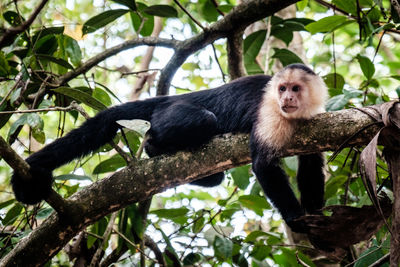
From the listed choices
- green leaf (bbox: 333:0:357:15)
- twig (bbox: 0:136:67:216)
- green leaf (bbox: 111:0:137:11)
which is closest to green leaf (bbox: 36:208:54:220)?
twig (bbox: 0:136:67:216)

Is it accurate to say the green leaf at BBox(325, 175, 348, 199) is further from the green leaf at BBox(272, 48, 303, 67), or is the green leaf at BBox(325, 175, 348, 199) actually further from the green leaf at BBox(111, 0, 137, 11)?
the green leaf at BBox(111, 0, 137, 11)

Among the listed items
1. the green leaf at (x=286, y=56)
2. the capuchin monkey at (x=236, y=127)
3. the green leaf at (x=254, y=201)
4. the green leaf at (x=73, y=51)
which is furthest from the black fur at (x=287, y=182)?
the green leaf at (x=73, y=51)

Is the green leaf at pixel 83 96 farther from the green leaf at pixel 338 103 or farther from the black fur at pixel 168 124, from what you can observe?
the green leaf at pixel 338 103

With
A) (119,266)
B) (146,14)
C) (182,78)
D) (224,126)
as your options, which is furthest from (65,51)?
(182,78)

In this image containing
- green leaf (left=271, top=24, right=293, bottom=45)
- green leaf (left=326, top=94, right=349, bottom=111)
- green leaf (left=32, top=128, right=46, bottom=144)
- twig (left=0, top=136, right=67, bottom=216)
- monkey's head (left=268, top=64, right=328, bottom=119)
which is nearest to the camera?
twig (left=0, top=136, right=67, bottom=216)

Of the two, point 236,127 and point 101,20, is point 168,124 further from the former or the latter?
point 101,20

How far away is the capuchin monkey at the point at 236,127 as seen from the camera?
3.03 metres

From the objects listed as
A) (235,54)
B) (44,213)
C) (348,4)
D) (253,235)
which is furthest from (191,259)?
(348,4)

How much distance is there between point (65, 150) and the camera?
10.3ft

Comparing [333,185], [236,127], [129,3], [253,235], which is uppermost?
[129,3]

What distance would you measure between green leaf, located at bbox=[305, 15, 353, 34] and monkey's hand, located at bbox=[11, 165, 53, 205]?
2.41 m

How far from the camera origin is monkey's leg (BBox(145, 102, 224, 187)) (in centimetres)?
318

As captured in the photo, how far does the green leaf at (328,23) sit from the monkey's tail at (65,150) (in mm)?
1716

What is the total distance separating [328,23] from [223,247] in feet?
6.70
